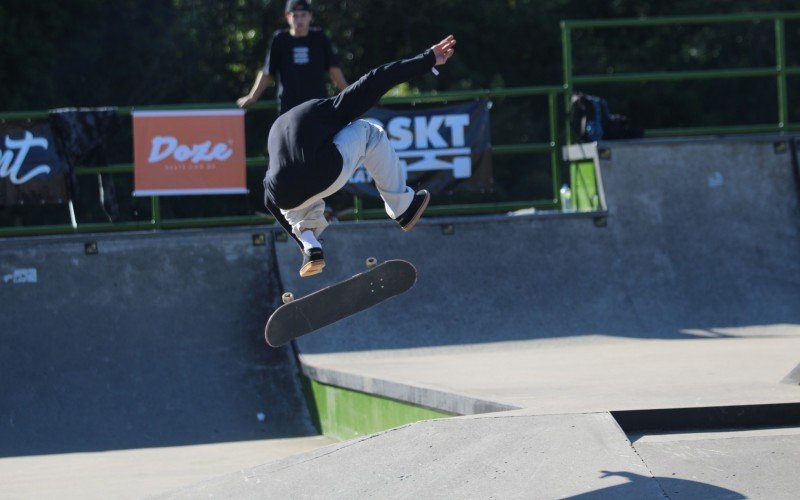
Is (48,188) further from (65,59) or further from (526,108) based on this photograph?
(526,108)

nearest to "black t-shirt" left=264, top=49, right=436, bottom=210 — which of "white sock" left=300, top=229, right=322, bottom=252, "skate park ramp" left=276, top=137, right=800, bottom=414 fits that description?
"white sock" left=300, top=229, right=322, bottom=252

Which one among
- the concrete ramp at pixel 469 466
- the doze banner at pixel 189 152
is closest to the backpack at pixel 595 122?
the doze banner at pixel 189 152

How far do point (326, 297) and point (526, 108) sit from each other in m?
A: 19.0

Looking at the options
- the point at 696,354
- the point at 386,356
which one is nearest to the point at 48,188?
the point at 386,356

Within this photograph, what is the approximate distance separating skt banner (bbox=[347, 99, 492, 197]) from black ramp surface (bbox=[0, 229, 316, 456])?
62.6 inches

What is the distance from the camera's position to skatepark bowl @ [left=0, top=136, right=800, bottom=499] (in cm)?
731

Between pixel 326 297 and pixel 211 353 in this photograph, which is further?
pixel 211 353

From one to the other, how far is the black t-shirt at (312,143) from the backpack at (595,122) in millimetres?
4945

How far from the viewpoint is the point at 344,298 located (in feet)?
23.2

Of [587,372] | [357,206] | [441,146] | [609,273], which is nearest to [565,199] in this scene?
[609,273]

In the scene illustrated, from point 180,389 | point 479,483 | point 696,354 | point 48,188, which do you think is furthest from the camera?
point 48,188

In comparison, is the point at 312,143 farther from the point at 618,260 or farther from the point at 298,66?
the point at 618,260

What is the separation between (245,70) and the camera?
2314cm

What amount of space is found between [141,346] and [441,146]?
11.1ft
